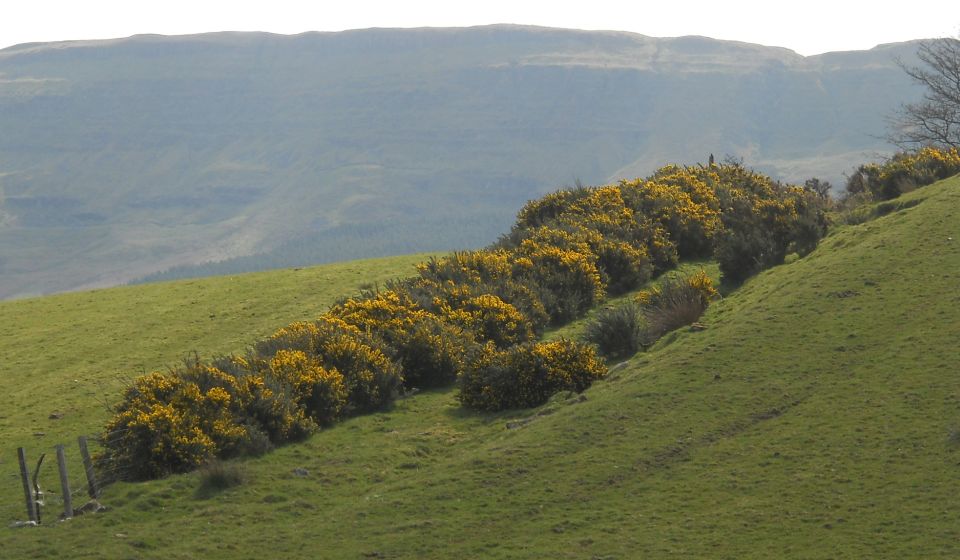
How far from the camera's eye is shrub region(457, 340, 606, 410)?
874 inches

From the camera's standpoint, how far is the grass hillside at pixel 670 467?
14.8 metres

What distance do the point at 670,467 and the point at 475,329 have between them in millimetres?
9557

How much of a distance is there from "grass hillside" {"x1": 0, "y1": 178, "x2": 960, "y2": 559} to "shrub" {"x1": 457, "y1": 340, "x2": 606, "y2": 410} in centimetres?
56

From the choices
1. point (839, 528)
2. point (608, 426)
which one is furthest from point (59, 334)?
point (839, 528)

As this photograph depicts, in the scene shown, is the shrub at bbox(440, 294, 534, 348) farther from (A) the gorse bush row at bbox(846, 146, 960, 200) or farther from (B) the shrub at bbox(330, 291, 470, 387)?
(A) the gorse bush row at bbox(846, 146, 960, 200)

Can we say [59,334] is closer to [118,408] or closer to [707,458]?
[118,408]

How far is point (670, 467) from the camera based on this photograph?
55.0 feet

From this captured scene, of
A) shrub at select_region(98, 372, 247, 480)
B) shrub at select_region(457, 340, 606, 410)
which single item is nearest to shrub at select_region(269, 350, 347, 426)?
shrub at select_region(98, 372, 247, 480)

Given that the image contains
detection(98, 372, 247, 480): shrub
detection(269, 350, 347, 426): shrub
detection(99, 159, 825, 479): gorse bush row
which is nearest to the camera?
detection(98, 372, 247, 480): shrub

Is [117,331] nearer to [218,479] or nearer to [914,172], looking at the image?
[218,479]

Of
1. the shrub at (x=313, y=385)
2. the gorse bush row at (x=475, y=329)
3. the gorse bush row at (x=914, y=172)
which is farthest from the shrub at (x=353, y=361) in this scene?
the gorse bush row at (x=914, y=172)

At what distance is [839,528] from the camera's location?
46.7 ft

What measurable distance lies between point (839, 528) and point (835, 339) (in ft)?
21.9

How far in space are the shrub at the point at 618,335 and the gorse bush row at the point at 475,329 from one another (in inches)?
71.4
